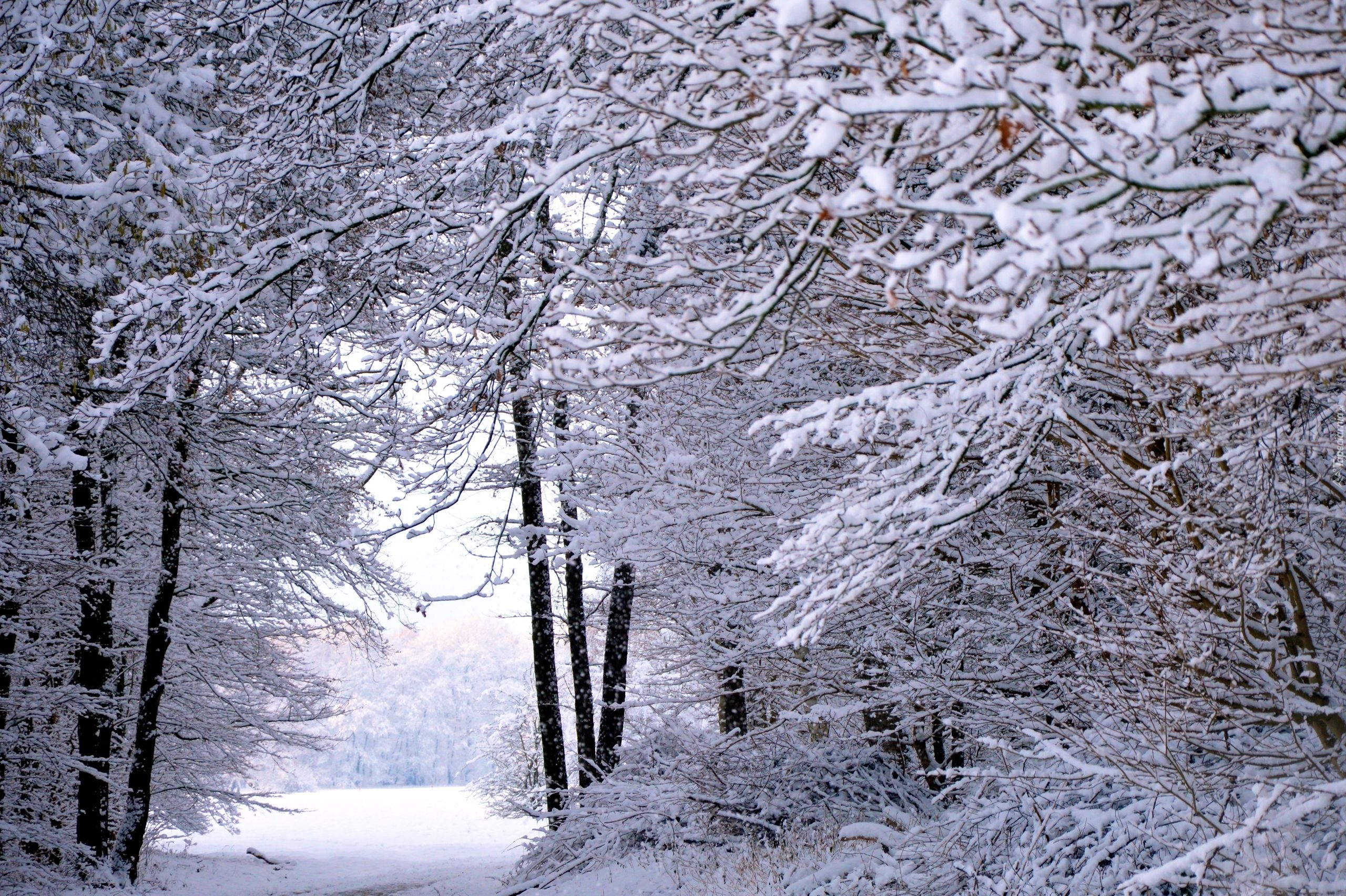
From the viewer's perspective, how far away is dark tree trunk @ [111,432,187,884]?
30.6ft

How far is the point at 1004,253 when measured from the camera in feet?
5.79

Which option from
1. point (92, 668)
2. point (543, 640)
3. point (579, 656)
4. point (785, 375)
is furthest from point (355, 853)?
point (785, 375)

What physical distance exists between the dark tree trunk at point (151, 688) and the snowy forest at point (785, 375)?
60mm

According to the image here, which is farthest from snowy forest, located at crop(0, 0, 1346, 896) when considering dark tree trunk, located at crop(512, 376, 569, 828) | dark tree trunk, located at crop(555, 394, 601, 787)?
dark tree trunk, located at crop(555, 394, 601, 787)

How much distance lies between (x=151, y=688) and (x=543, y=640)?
4.28 meters

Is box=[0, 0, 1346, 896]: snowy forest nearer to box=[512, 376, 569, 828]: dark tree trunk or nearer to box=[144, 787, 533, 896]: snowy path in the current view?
box=[512, 376, 569, 828]: dark tree trunk

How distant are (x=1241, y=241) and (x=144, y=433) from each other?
967cm

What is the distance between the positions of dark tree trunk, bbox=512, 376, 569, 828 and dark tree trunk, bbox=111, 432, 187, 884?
12.0 ft

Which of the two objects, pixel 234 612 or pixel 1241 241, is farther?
pixel 234 612

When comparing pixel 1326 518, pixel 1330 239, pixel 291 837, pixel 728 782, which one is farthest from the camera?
pixel 291 837

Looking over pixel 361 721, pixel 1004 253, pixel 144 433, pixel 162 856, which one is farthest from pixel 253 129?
pixel 361 721

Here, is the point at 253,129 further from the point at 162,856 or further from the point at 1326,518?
the point at 162,856

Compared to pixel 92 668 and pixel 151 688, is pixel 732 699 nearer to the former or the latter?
pixel 151 688

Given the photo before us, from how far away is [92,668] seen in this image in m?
9.79
